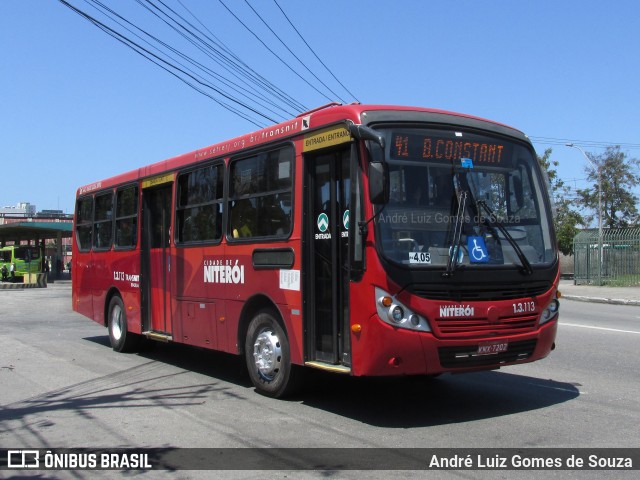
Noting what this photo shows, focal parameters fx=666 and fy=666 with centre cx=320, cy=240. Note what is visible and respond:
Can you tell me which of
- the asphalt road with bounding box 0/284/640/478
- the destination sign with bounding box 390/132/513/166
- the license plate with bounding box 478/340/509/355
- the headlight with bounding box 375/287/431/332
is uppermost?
the destination sign with bounding box 390/132/513/166

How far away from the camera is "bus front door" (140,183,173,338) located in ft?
34.3

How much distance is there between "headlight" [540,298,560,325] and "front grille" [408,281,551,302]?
0.73 feet

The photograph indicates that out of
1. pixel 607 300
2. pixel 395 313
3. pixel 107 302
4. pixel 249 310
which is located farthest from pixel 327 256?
pixel 607 300

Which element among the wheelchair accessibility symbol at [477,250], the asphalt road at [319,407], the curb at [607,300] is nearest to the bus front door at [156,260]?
the asphalt road at [319,407]

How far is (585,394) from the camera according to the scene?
25.1ft

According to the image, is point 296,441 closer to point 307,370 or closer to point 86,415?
point 307,370

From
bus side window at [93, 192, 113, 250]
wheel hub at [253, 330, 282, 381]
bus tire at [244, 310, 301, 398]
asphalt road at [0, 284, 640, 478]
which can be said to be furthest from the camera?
bus side window at [93, 192, 113, 250]

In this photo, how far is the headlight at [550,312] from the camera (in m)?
6.93

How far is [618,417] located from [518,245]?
195cm

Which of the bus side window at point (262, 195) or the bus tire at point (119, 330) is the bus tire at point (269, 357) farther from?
the bus tire at point (119, 330)

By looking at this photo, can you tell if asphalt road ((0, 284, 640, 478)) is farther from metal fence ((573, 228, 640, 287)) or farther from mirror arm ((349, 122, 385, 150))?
metal fence ((573, 228, 640, 287))

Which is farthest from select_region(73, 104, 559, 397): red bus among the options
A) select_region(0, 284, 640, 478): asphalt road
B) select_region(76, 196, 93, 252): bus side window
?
select_region(76, 196, 93, 252): bus side window

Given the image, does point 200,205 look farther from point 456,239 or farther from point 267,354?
point 456,239

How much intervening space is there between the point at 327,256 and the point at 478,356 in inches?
72.5
